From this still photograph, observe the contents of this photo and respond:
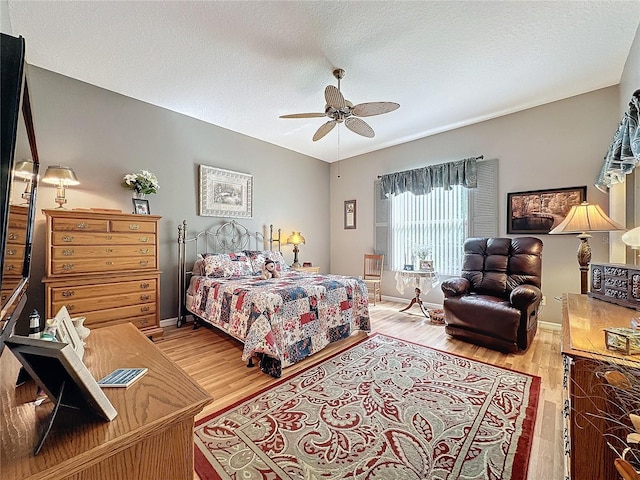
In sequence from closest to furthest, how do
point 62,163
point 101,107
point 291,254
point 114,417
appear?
point 114,417, point 62,163, point 101,107, point 291,254

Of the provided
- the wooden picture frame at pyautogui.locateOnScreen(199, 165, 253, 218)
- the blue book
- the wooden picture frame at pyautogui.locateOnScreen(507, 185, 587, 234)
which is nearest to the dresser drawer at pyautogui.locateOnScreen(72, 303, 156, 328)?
the wooden picture frame at pyautogui.locateOnScreen(199, 165, 253, 218)

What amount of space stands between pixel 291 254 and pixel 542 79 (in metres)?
4.38

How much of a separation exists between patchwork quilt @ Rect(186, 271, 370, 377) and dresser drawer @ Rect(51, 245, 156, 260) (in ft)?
2.40

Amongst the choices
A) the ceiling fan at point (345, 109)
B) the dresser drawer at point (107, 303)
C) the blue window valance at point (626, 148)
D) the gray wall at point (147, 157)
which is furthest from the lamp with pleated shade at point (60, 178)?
the blue window valance at point (626, 148)

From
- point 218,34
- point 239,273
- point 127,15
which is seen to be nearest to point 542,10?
point 218,34

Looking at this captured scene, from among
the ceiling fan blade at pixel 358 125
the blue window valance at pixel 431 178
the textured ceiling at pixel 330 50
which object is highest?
the textured ceiling at pixel 330 50

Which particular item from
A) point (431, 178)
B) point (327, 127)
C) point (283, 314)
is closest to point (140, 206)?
point (283, 314)

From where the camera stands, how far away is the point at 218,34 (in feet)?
7.70

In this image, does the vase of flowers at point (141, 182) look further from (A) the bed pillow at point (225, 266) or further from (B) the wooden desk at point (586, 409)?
(B) the wooden desk at point (586, 409)

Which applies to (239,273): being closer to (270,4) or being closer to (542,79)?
(270,4)

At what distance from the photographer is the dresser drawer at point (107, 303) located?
8.57 feet

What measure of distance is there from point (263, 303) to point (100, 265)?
1.82 metres

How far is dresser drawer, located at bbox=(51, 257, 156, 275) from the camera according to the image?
258 cm

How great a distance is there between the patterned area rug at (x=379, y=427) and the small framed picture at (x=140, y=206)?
2.65 meters
